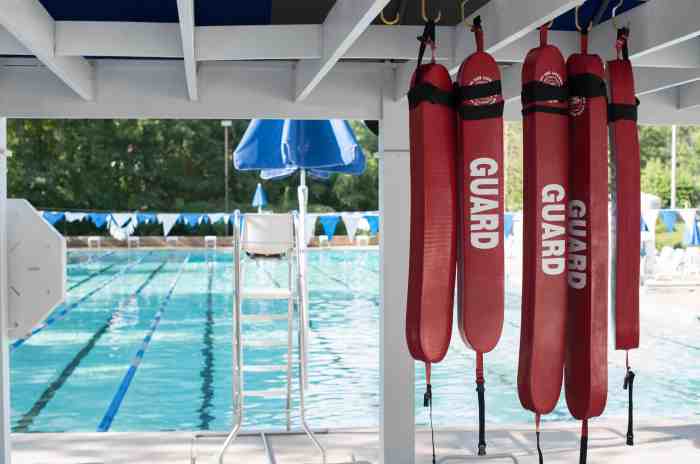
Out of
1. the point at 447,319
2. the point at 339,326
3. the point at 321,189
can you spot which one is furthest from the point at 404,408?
the point at 321,189

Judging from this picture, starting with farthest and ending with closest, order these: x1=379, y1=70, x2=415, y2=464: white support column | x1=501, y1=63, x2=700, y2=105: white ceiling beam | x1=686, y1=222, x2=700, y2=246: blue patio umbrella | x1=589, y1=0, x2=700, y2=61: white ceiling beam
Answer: x1=686, y1=222, x2=700, y2=246: blue patio umbrella
x1=379, y1=70, x2=415, y2=464: white support column
x1=501, y1=63, x2=700, y2=105: white ceiling beam
x1=589, y1=0, x2=700, y2=61: white ceiling beam

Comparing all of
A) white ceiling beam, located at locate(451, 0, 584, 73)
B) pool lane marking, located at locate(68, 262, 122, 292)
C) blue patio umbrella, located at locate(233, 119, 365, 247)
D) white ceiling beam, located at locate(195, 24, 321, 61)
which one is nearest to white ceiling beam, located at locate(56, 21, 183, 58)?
white ceiling beam, located at locate(195, 24, 321, 61)

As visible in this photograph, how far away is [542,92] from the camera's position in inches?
92.3

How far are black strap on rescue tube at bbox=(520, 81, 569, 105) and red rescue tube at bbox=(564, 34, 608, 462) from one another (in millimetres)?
43

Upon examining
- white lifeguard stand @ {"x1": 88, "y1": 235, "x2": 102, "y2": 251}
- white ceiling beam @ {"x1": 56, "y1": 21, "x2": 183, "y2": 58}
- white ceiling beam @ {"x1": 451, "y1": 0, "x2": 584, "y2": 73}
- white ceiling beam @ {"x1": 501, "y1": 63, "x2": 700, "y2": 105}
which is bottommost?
white lifeguard stand @ {"x1": 88, "y1": 235, "x2": 102, "y2": 251}

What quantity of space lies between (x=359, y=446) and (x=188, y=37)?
3.71m

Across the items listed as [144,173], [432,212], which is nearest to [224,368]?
[432,212]

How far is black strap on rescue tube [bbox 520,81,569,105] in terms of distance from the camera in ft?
7.69

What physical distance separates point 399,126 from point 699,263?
682 inches

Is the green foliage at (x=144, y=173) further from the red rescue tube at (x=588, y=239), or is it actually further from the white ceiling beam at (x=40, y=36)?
the red rescue tube at (x=588, y=239)

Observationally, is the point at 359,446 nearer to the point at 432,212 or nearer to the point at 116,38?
the point at 116,38

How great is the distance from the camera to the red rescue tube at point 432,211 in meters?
2.47

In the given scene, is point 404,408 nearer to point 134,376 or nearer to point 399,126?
point 399,126

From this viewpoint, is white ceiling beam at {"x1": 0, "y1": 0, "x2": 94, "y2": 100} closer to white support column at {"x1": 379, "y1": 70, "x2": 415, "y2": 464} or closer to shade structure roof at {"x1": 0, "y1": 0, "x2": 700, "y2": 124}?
shade structure roof at {"x1": 0, "y1": 0, "x2": 700, "y2": 124}
